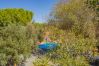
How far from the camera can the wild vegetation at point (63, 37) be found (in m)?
12.3

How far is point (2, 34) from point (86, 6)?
9421 millimetres

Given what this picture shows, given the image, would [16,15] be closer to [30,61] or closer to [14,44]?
[30,61]

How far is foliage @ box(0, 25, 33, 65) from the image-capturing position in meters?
17.8

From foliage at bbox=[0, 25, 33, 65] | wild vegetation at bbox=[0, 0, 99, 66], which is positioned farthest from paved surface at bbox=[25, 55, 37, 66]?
foliage at bbox=[0, 25, 33, 65]

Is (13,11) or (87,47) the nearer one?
(87,47)

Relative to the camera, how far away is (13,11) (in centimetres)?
3981

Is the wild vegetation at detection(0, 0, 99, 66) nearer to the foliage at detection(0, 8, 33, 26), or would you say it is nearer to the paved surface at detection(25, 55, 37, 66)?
the paved surface at detection(25, 55, 37, 66)

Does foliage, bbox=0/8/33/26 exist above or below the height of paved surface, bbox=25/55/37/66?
above

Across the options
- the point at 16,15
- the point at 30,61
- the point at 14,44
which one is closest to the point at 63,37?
the point at 14,44

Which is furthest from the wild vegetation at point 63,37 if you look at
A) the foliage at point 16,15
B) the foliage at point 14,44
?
the foliage at point 16,15

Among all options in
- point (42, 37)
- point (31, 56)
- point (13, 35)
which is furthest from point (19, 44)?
point (42, 37)

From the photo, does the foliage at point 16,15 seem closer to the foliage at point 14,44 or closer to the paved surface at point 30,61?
the paved surface at point 30,61

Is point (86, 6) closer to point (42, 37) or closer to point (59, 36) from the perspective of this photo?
point (42, 37)

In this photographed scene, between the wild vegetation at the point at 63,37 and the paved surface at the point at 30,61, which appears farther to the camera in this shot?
the paved surface at the point at 30,61
